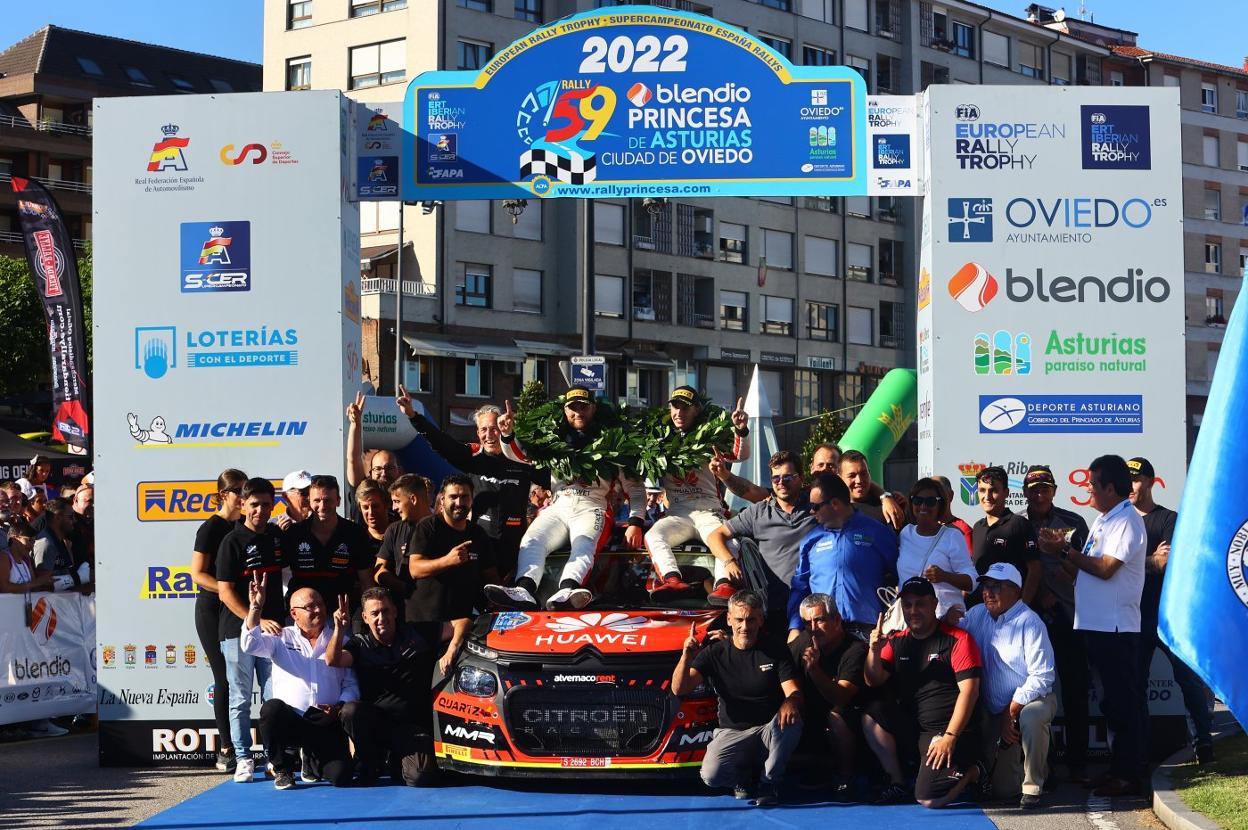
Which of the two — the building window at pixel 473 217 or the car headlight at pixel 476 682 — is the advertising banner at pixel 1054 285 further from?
the building window at pixel 473 217

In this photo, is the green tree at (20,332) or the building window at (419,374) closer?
the building window at (419,374)

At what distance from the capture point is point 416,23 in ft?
168

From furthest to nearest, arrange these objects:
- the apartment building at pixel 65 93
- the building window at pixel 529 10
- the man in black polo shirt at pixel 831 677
Answer: the apartment building at pixel 65 93 → the building window at pixel 529 10 → the man in black polo shirt at pixel 831 677

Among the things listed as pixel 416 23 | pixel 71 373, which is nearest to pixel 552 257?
pixel 416 23

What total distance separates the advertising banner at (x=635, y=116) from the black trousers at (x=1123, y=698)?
147 inches

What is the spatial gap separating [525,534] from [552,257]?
144ft

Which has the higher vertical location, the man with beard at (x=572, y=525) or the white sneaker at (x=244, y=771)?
the man with beard at (x=572, y=525)

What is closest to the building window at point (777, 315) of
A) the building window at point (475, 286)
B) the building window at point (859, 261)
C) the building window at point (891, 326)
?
the building window at point (859, 261)

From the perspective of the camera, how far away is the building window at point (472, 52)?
2034 inches

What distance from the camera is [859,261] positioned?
63.7 metres

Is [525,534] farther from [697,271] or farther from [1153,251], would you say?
[697,271]

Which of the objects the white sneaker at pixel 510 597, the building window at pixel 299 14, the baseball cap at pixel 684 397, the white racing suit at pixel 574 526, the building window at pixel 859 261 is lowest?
the white sneaker at pixel 510 597

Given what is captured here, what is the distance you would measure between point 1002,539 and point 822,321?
53.1 meters

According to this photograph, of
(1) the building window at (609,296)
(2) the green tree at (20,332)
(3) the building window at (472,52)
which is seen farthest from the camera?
(1) the building window at (609,296)
